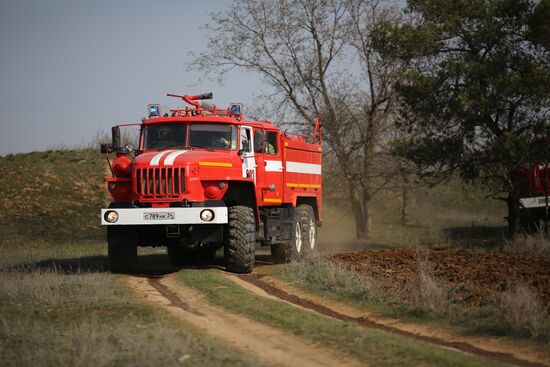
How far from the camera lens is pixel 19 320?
9547 millimetres

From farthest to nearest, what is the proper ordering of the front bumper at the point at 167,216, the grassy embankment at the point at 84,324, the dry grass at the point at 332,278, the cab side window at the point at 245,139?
the cab side window at the point at 245,139 < the front bumper at the point at 167,216 < the dry grass at the point at 332,278 < the grassy embankment at the point at 84,324

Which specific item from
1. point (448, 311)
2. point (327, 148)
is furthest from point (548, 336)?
point (327, 148)

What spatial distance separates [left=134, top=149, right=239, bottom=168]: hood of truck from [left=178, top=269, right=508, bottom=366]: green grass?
2940mm

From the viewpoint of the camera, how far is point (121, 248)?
15.1m

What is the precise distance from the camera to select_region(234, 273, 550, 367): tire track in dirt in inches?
322

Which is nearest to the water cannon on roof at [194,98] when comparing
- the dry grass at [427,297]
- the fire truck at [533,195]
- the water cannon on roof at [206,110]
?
the water cannon on roof at [206,110]

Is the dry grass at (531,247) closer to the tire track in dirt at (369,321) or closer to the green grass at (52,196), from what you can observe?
the tire track in dirt at (369,321)

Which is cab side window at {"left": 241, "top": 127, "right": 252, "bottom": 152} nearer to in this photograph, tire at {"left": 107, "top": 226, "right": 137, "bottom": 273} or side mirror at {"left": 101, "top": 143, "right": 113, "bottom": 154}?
side mirror at {"left": 101, "top": 143, "right": 113, "bottom": 154}

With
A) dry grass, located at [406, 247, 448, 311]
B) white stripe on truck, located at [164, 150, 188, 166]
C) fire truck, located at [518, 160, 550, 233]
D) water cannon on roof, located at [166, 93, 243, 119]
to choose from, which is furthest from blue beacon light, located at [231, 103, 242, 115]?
fire truck, located at [518, 160, 550, 233]

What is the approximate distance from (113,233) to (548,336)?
8.89 metres

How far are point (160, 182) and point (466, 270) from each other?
5.91m

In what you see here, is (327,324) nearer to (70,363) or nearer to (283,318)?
(283,318)

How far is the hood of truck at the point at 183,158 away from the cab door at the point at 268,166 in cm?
119

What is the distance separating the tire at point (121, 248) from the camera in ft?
49.0
